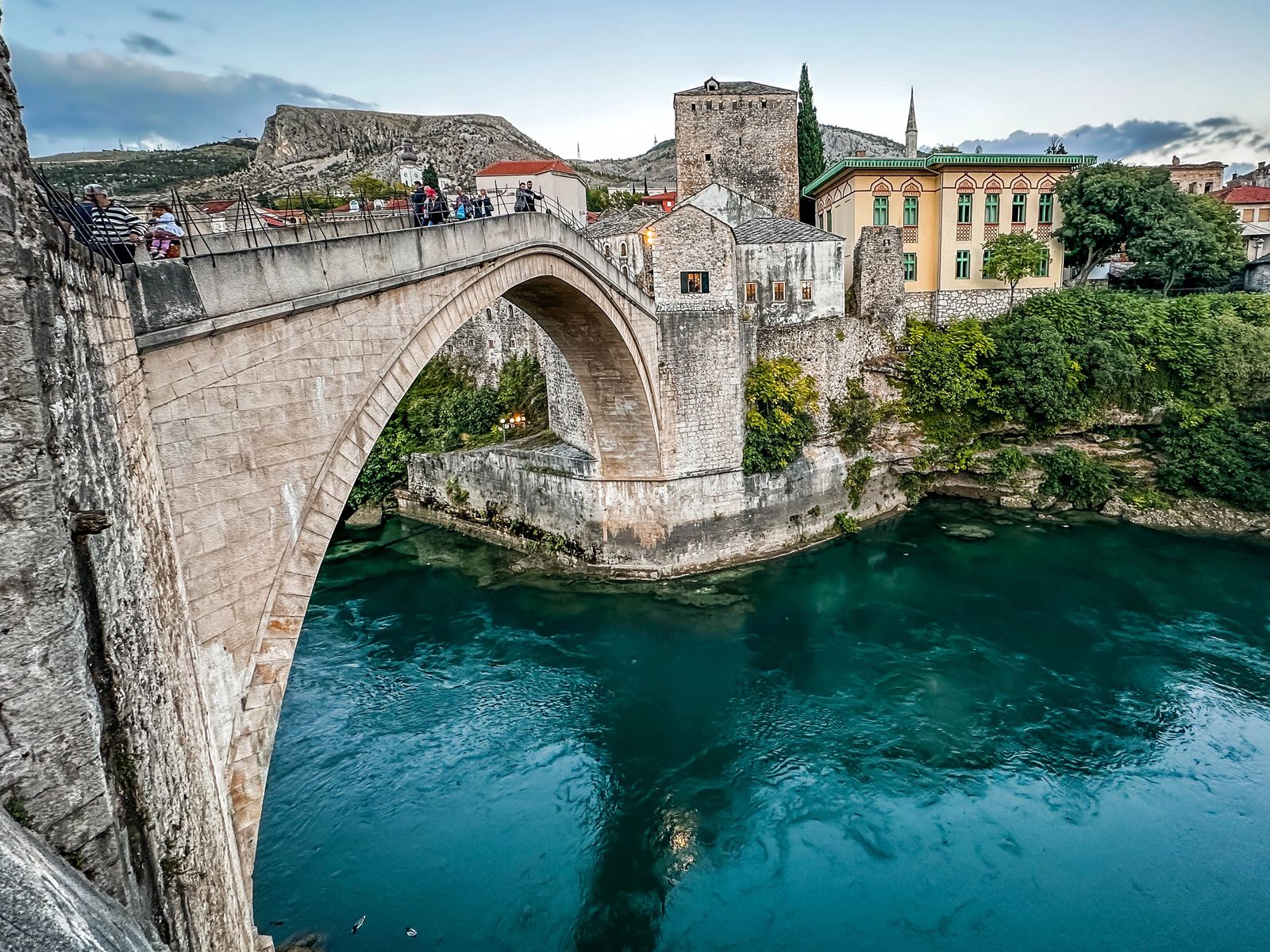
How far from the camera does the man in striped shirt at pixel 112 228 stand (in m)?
4.48

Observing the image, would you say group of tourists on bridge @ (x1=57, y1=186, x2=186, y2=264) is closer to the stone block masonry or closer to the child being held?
the child being held

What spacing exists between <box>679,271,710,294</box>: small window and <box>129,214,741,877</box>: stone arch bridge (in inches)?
316

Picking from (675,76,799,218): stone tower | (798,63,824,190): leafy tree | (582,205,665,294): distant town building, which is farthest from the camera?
(798,63,824,190): leafy tree

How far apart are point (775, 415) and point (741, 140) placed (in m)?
14.4

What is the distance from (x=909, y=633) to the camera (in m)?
14.0

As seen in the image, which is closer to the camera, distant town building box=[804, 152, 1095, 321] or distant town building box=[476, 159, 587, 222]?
distant town building box=[804, 152, 1095, 321]

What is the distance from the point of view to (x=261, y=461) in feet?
18.2

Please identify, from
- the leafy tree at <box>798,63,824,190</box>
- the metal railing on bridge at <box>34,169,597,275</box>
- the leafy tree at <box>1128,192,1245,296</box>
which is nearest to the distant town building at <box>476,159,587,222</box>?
the leafy tree at <box>798,63,824,190</box>

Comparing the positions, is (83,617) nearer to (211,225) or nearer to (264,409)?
(264,409)

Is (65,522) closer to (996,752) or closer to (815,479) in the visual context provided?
(996,752)

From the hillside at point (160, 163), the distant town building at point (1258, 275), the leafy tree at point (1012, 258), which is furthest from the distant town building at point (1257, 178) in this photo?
the hillside at point (160, 163)

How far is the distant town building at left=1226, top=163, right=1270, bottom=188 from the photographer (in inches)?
1622

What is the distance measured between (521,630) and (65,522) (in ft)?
40.2

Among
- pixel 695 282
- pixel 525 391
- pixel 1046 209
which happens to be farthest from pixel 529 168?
pixel 1046 209
